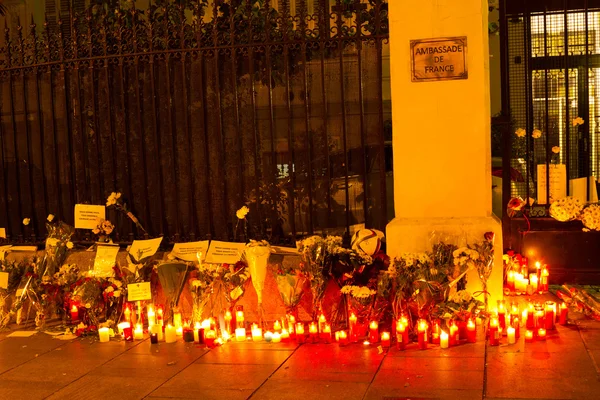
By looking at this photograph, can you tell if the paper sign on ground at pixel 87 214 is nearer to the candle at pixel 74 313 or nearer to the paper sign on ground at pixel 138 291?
the candle at pixel 74 313

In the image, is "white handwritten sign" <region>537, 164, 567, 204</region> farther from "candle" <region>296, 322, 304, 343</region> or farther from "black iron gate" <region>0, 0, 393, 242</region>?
"candle" <region>296, 322, 304, 343</region>

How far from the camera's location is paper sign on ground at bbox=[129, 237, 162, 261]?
732cm

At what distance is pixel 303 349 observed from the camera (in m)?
6.26

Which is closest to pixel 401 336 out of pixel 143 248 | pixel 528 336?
pixel 528 336

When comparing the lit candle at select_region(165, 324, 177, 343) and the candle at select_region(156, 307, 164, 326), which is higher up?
the candle at select_region(156, 307, 164, 326)

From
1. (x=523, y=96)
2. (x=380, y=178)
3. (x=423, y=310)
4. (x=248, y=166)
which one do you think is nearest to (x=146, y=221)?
(x=248, y=166)

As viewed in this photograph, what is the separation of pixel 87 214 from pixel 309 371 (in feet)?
12.0

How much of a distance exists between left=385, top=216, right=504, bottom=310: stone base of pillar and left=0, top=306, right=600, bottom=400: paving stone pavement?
0.75 m

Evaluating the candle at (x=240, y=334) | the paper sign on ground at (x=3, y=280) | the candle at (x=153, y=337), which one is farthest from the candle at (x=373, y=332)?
the paper sign on ground at (x=3, y=280)

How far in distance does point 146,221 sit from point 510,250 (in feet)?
12.6

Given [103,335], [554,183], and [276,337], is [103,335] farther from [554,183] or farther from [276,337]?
[554,183]

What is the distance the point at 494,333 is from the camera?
607cm

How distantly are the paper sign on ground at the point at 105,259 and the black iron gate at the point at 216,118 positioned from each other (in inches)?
22.6

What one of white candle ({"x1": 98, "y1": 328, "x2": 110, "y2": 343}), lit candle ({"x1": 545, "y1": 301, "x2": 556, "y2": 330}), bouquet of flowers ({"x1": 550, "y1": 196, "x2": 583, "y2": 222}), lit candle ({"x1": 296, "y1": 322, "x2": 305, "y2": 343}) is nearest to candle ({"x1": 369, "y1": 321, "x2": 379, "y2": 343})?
lit candle ({"x1": 296, "y1": 322, "x2": 305, "y2": 343})
